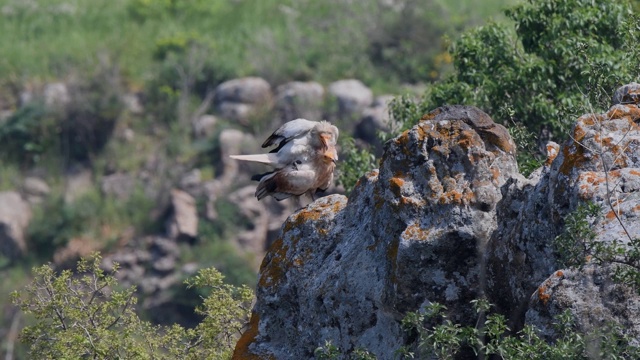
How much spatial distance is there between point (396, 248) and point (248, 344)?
1783mm

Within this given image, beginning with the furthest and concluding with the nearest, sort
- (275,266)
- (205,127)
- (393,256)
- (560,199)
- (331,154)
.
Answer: (205,127), (331,154), (275,266), (393,256), (560,199)

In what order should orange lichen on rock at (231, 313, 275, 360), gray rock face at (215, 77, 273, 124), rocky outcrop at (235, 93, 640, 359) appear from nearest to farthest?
rocky outcrop at (235, 93, 640, 359), orange lichen on rock at (231, 313, 275, 360), gray rock face at (215, 77, 273, 124)

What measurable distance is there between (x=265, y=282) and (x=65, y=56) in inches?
1242

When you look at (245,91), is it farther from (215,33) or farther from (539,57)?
(539,57)

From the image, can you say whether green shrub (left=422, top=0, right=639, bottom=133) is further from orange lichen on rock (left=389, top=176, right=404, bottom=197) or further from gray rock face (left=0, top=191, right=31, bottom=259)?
gray rock face (left=0, top=191, right=31, bottom=259)

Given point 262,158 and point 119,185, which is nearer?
point 262,158

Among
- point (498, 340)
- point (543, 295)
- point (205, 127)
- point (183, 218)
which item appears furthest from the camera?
point (205, 127)

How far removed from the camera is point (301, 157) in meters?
11.7

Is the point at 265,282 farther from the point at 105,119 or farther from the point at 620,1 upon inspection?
the point at 105,119

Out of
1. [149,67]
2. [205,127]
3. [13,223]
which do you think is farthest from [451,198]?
[149,67]

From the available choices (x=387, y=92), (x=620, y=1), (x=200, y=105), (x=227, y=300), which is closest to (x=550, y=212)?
(x=227, y=300)

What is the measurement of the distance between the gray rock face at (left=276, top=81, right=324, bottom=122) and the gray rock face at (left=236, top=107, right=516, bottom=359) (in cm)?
2588

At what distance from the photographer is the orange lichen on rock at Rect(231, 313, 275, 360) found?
395 inches

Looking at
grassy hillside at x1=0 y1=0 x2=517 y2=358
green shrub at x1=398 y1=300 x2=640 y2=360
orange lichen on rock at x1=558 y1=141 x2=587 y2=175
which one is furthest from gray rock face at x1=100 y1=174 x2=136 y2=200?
orange lichen on rock at x1=558 y1=141 x2=587 y2=175
